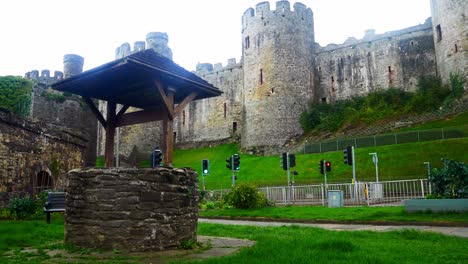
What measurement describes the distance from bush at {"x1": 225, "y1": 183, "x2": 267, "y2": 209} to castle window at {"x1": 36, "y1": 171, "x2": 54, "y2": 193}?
8274mm

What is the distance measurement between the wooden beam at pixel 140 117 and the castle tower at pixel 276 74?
2903 cm

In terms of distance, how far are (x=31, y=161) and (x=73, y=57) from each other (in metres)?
31.8

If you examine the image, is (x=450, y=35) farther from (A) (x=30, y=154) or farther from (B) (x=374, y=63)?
(A) (x=30, y=154)

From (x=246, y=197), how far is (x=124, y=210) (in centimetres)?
Result: 1211

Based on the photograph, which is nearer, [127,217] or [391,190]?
[127,217]

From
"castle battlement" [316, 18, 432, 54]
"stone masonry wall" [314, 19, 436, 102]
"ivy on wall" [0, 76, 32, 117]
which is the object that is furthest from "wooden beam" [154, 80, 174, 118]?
"castle battlement" [316, 18, 432, 54]

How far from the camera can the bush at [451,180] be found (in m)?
13.5

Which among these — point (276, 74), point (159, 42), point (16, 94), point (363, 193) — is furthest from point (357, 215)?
point (159, 42)

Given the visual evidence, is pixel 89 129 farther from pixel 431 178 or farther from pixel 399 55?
pixel 431 178

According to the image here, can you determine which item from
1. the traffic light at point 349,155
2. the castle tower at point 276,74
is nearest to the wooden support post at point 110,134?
the traffic light at point 349,155

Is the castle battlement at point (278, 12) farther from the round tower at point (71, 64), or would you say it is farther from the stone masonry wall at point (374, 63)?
the round tower at point (71, 64)

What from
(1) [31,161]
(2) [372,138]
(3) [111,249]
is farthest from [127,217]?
(2) [372,138]

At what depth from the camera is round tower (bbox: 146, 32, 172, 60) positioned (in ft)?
152

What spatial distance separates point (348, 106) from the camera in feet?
133
